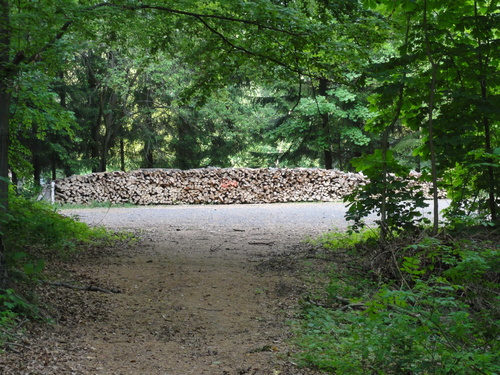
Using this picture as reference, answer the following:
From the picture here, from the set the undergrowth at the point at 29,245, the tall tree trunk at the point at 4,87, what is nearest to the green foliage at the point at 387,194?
the undergrowth at the point at 29,245

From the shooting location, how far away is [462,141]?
6027mm

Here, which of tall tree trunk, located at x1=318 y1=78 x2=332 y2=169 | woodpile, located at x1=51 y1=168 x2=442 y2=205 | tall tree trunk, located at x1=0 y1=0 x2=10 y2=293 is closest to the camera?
tall tree trunk, located at x1=0 y1=0 x2=10 y2=293

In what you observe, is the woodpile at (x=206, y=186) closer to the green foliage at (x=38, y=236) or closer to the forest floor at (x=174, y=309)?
the forest floor at (x=174, y=309)

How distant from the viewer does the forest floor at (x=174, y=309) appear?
3.41 m

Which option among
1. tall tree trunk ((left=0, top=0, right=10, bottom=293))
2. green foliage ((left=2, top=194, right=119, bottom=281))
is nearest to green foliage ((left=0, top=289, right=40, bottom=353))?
green foliage ((left=2, top=194, right=119, bottom=281))

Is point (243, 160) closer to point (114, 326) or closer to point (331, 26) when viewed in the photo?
point (331, 26)

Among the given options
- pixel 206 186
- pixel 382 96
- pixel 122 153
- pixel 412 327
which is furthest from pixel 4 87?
pixel 122 153

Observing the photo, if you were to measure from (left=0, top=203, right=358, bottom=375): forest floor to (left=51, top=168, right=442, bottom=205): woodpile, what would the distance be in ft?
27.9

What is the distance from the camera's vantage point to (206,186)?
1788cm

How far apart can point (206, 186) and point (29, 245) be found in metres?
11.1

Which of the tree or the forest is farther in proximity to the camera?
the tree

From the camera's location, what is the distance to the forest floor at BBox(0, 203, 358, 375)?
3.41 metres

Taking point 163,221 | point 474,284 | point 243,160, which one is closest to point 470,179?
point 474,284

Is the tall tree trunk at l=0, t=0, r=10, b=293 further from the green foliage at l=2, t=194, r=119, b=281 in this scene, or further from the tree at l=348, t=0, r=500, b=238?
the tree at l=348, t=0, r=500, b=238
